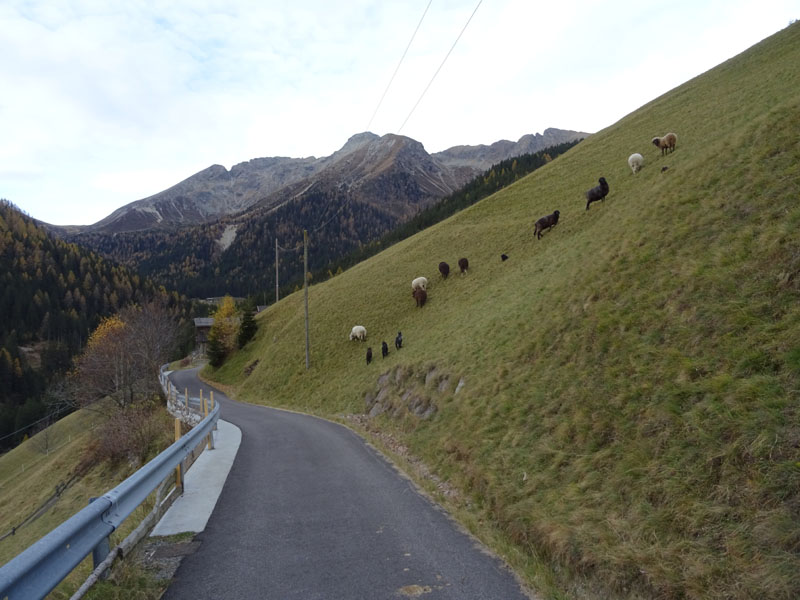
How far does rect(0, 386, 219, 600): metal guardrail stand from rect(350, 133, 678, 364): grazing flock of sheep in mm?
22812

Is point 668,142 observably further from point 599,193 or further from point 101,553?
point 101,553

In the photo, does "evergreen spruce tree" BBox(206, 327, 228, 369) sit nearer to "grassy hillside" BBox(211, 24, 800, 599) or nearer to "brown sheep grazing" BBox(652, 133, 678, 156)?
"grassy hillside" BBox(211, 24, 800, 599)

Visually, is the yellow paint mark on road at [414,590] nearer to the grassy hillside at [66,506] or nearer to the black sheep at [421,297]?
the grassy hillside at [66,506]

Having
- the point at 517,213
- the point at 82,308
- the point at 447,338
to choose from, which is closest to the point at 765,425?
the point at 447,338

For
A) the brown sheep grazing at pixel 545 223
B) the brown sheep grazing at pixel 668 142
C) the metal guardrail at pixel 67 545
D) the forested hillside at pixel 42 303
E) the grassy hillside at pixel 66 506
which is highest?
the forested hillside at pixel 42 303

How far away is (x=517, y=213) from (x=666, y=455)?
39551mm

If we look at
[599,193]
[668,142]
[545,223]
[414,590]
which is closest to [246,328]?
[545,223]

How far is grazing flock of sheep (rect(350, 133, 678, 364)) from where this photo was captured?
29.0 meters

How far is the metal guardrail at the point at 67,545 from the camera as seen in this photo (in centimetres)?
298

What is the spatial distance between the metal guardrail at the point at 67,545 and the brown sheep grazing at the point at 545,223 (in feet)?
98.1

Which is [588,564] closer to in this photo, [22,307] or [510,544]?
[510,544]

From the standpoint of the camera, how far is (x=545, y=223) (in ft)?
104

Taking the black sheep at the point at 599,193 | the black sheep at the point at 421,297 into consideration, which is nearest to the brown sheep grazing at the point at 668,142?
the black sheep at the point at 599,193

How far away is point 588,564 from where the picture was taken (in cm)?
522
